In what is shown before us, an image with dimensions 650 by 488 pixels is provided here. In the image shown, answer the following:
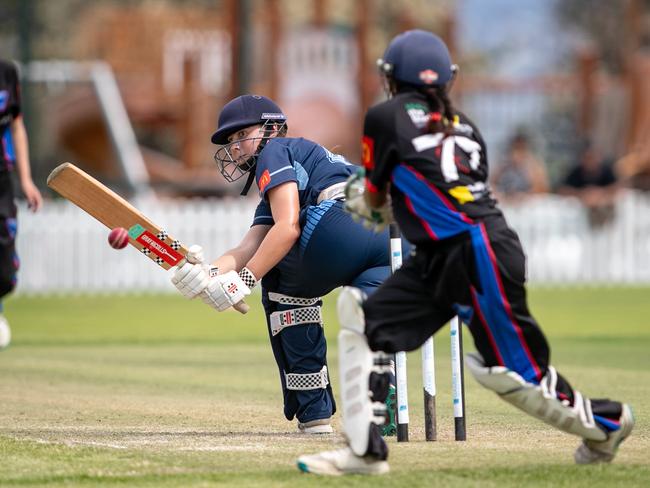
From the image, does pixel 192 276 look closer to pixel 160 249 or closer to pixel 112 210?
pixel 160 249

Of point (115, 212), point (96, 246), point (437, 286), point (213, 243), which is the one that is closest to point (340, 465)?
point (437, 286)

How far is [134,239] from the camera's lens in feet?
24.3

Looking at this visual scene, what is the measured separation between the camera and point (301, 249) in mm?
7516

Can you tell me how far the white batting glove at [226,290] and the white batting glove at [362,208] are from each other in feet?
2.81

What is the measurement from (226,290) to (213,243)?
15.5 m

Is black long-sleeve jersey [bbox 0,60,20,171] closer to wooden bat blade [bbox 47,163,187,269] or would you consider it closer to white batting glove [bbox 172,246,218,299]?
wooden bat blade [bbox 47,163,187,269]

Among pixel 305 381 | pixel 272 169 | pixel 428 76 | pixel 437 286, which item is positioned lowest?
pixel 305 381

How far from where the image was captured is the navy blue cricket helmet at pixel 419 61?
6.12 m

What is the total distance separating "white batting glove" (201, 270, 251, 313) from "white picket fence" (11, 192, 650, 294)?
14.9 meters

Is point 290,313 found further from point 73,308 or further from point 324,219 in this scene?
point 73,308

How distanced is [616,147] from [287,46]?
23.8 feet

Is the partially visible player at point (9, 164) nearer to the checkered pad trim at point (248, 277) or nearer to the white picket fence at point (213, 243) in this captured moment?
the checkered pad trim at point (248, 277)

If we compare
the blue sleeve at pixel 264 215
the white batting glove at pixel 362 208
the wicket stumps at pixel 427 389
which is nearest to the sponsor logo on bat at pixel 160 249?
the blue sleeve at pixel 264 215

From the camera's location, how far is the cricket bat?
23.9 ft
